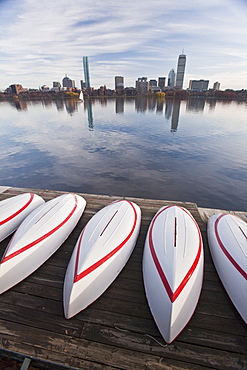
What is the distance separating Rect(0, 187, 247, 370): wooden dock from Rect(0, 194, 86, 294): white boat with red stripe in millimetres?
253

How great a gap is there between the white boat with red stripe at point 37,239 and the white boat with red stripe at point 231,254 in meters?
3.55

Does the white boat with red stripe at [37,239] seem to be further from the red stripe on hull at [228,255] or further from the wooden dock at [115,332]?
the red stripe on hull at [228,255]

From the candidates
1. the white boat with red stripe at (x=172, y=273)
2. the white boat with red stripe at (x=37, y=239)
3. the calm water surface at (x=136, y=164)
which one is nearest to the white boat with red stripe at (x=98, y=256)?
the white boat with red stripe at (x=172, y=273)

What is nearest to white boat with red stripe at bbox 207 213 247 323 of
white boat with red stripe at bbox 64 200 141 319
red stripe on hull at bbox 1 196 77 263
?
white boat with red stripe at bbox 64 200 141 319

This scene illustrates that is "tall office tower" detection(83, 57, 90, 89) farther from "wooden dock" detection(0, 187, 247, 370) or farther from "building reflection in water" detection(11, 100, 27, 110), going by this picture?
"wooden dock" detection(0, 187, 247, 370)

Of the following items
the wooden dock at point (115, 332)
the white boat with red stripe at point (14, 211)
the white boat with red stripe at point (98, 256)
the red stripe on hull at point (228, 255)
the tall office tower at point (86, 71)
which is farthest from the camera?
the tall office tower at point (86, 71)

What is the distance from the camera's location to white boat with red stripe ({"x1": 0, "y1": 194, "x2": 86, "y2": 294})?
138 inches

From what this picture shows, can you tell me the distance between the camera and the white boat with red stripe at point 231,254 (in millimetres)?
3123

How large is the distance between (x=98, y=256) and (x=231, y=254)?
8.82 feet

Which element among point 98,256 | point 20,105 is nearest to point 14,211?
point 98,256

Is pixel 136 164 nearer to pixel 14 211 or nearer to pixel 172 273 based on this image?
pixel 14 211

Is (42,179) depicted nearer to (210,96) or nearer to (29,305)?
(29,305)

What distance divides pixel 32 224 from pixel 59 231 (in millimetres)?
671

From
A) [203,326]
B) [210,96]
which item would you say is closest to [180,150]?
[203,326]
